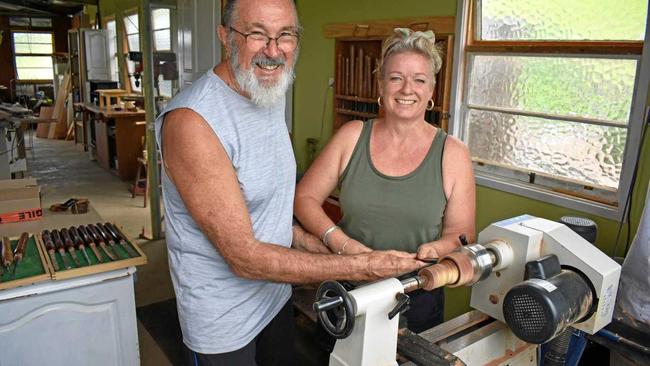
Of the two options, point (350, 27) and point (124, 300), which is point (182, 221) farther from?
point (350, 27)

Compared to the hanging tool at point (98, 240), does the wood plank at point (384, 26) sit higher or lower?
higher

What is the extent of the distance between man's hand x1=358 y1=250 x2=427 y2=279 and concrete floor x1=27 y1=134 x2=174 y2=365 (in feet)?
5.08

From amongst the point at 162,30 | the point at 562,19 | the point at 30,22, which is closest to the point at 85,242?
the point at 562,19

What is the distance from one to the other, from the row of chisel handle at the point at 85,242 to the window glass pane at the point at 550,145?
183 centimetres

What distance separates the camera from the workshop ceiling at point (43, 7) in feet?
27.1

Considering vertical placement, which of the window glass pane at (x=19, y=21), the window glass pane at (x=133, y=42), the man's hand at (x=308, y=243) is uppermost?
the window glass pane at (x=19, y=21)

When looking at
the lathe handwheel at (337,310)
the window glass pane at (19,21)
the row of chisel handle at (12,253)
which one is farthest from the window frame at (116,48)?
the lathe handwheel at (337,310)

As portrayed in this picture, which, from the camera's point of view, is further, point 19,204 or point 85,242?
point 19,204

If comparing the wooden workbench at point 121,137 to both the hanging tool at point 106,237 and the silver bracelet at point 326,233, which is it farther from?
the silver bracelet at point 326,233

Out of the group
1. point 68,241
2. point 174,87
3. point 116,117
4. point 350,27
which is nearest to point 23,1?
point 116,117

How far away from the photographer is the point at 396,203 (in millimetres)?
1477

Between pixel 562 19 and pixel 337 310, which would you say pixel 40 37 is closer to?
pixel 562 19

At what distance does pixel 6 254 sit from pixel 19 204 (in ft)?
1.57

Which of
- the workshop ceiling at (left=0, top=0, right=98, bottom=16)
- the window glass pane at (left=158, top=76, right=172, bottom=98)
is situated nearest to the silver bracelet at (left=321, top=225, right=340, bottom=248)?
the window glass pane at (left=158, top=76, right=172, bottom=98)
